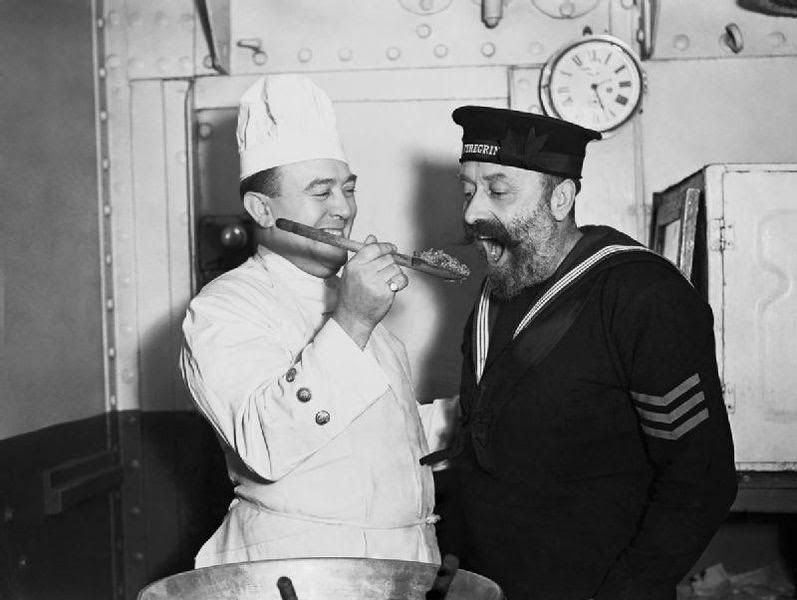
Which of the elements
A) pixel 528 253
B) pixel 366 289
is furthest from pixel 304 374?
pixel 528 253

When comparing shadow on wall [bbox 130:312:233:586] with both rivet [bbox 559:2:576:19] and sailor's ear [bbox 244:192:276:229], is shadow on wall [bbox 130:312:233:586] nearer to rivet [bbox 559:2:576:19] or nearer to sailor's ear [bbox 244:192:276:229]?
sailor's ear [bbox 244:192:276:229]

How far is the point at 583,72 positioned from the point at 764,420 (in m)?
1.53

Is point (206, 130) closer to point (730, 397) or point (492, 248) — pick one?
point (492, 248)

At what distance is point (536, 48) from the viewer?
3.89 meters

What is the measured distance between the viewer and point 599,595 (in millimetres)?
2211

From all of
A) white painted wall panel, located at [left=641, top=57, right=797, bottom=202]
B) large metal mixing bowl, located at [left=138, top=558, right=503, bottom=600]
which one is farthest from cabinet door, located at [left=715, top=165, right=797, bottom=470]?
large metal mixing bowl, located at [left=138, top=558, right=503, bottom=600]

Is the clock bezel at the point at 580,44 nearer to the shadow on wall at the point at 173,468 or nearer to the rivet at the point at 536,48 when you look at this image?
the rivet at the point at 536,48

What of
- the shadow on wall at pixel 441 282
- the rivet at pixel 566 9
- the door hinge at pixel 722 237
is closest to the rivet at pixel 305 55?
the shadow on wall at pixel 441 282

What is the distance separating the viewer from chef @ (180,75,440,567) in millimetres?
1916

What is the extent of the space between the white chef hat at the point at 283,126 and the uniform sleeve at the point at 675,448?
0.92 m

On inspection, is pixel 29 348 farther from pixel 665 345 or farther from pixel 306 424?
pixel 665 345

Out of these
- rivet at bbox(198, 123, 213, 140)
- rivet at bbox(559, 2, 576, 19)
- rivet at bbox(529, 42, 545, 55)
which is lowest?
rivet at bbox(198, 123, 213, 140)

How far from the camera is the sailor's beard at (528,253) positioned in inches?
99.1

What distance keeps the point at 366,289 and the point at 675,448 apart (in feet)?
2.79
